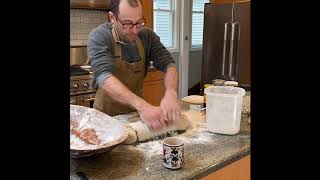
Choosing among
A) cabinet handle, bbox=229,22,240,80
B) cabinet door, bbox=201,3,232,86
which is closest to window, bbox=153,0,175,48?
cabinet door, bbox=201,3,232,86

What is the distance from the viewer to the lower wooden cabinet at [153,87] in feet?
11.5

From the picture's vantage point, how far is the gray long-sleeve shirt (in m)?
1.68

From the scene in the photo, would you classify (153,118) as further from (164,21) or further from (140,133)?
(164,21)

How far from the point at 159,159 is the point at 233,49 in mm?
2586

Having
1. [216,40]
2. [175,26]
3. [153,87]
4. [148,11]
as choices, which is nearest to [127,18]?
[153,87]

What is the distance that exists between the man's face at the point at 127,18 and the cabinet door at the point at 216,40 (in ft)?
6.37

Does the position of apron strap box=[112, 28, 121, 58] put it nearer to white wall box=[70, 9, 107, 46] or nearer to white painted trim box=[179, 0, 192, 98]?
white wall box=[70, 9, 107, 46]

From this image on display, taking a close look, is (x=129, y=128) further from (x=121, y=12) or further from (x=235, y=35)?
(x=235, y=35)

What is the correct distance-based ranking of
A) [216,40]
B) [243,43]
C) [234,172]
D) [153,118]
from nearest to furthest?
[234,172] < [153,118] < [243,43] < [216,40]

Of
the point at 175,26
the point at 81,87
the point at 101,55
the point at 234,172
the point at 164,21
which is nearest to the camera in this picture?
the point at 234,172

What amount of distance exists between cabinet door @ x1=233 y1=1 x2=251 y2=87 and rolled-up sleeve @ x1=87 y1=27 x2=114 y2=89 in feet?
6.40

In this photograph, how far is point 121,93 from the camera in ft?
5.16
